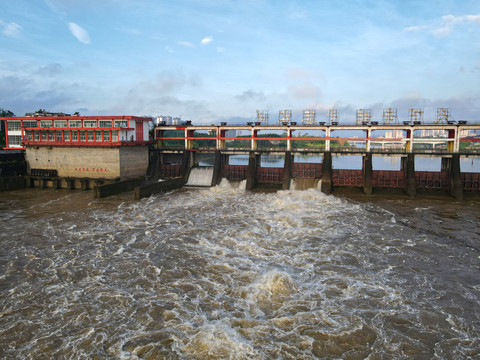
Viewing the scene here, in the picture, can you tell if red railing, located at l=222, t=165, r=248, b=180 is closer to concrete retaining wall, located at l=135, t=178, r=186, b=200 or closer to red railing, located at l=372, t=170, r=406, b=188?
concrete retaining wall, located at l=135, t=178, r=186, b=200

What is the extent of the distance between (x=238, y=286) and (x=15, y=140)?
33.8 meters

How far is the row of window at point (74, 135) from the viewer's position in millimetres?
30203

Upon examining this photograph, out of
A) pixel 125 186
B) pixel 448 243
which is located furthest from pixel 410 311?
pixel 125 186

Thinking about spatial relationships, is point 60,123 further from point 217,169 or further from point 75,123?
point 217,169

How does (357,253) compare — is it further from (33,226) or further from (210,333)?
(33,226)

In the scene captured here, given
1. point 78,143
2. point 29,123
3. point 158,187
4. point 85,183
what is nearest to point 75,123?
point 78,143

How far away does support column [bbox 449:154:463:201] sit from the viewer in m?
25.8

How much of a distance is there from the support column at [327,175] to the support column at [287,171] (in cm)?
307

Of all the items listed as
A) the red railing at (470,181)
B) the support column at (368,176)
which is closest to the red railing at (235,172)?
the support column at (368,176)

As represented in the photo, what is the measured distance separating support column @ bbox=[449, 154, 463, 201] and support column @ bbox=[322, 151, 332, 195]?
9.78m

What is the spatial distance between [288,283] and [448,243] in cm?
940

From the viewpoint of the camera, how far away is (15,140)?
33.6 meters

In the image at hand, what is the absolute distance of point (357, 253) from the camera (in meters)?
13.7

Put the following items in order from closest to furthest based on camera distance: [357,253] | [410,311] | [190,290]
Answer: [410,311] < [190,290] < [357,253]
